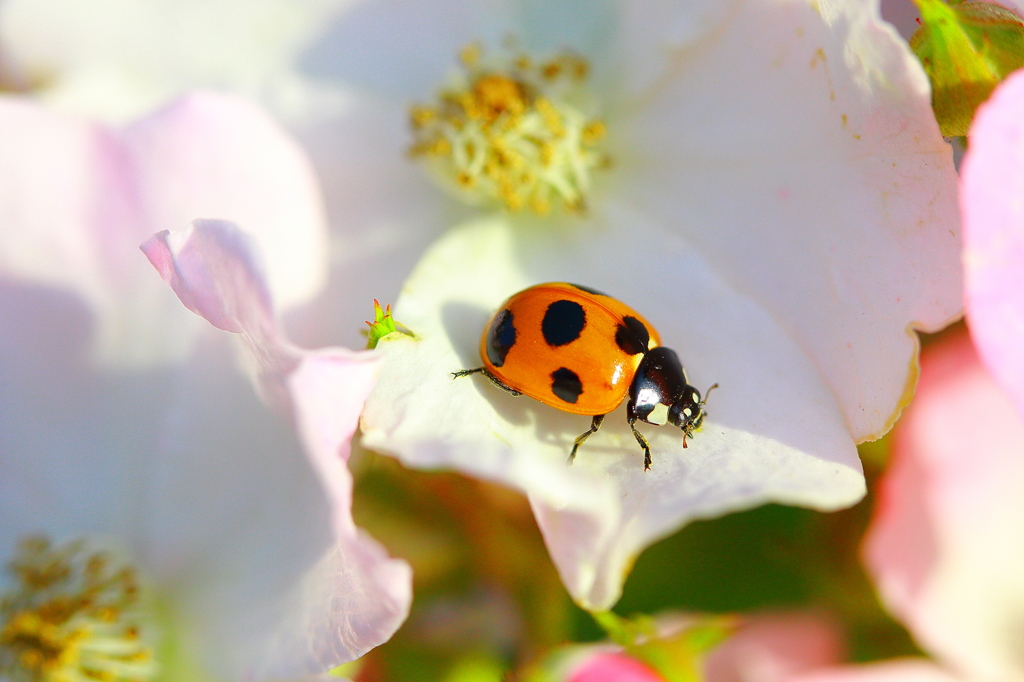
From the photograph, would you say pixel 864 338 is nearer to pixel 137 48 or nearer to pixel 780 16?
pixel 780 16

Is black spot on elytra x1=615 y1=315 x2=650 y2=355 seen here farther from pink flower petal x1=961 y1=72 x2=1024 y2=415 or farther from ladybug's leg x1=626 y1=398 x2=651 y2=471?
pink flower petal x1=961 y1=72 x2=1024 y2=415

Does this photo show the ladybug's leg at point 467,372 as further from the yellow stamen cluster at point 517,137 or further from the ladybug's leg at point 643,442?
the yellow stamen cluster at point 517,137

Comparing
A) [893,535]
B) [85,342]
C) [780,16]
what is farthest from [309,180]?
[893,535]

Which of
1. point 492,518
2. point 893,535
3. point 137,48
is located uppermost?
point 137,48

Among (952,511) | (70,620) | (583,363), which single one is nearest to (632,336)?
(583,363)

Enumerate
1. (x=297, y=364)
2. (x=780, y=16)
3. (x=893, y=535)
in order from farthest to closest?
(x=893, y=535), (x=780, y=16), (x=297, y=364)

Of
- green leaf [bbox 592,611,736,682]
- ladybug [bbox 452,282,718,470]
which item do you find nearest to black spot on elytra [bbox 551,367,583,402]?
ladybug [bbox 452,282,718,470]
